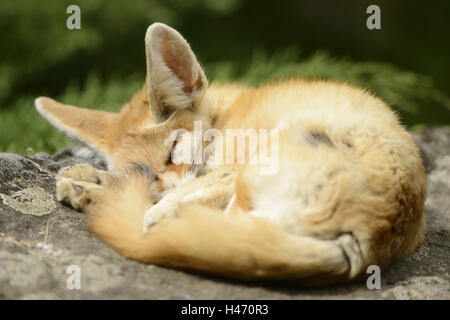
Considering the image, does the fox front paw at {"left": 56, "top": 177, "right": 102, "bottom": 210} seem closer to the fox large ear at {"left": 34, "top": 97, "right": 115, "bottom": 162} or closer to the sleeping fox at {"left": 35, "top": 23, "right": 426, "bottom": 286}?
the sleeping fox at {"left": 35, "top": 23, "right": 426, "bottom": 286}

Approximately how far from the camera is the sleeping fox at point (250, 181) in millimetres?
2041

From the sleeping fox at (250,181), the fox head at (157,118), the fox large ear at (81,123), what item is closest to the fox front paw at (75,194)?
the sleeping fox at (250,181)

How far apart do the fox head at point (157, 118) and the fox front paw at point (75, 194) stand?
285mm

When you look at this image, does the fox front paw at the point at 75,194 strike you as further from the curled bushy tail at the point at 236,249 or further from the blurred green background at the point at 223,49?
the blurred green background at the point at 223,49

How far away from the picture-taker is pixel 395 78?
557 cm

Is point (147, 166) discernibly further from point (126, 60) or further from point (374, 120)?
point (126, 60)

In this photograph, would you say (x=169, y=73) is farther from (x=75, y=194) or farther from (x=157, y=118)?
(x=75, y=194)

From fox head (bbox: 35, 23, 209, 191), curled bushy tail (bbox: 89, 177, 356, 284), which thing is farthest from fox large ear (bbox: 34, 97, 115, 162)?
curled bushy tail (bbox: 89, 177, 356, 284)

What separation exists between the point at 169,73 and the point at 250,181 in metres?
0.86

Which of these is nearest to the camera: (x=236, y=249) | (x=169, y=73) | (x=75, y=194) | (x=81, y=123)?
(x=236, y=249)

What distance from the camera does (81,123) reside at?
3.25 metres

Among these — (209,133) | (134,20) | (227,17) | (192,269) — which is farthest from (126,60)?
(192,269)

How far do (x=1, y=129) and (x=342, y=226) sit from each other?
131 inches

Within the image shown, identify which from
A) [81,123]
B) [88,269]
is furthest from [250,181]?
[81,123]
